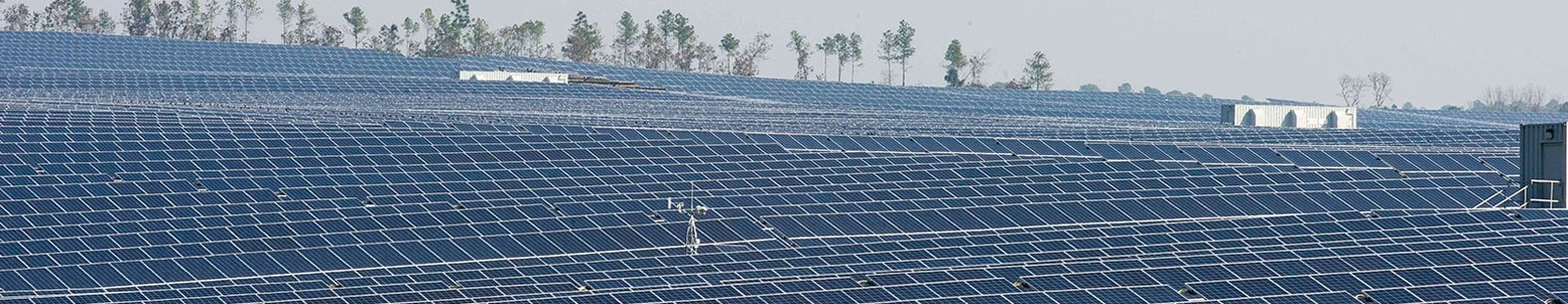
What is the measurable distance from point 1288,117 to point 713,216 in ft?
213

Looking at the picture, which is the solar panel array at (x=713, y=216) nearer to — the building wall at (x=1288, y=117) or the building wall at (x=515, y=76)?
the building wall at (x=1288, y=117)

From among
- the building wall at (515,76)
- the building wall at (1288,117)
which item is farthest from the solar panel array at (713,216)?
the building wall at (515,76)

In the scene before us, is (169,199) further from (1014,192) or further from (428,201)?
(1014,192)

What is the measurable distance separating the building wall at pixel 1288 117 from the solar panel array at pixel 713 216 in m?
25.3

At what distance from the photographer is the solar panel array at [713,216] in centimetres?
5122

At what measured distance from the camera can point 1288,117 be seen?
4904 inches

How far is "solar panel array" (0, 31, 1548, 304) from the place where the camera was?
5122 cm

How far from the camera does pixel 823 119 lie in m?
117

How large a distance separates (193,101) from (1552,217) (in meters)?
69.5

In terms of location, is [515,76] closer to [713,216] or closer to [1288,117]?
[1288,117]

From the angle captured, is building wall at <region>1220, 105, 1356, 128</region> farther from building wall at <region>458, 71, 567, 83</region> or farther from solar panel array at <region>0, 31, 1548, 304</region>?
building wall at <region>458, 71, 567, 83</region>

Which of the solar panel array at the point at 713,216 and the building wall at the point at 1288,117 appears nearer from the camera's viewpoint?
the solar panel array at the point at 713,216

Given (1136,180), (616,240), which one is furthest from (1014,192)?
(616,240)

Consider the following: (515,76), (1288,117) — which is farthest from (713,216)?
(515,76)
